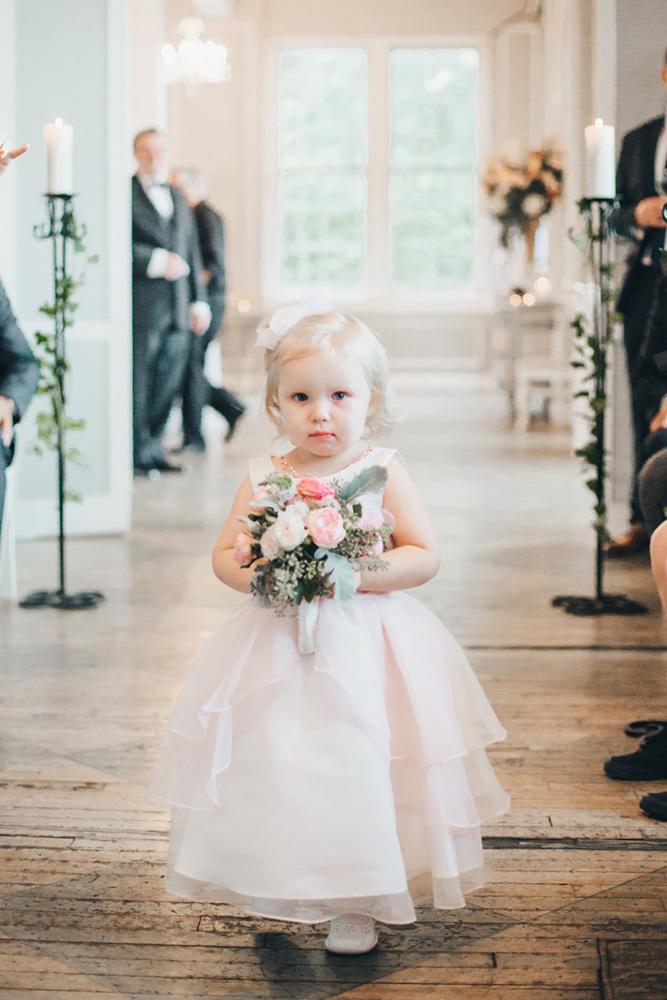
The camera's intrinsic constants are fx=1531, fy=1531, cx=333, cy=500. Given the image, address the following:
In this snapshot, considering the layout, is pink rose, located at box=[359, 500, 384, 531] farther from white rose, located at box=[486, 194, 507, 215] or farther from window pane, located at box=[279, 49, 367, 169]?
window pane, located at box=[279, 49, 367, 169]

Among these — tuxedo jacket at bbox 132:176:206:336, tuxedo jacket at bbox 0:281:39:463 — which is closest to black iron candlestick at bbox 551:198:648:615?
tuxedo jacket at bbox 0:281:39:463

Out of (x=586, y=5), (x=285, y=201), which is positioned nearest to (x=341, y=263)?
(x=285, y=201)

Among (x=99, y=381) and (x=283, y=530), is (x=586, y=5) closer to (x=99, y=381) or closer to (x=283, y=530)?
(x=99, y=381)

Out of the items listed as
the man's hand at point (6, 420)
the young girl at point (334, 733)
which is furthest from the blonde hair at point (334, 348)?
the man's hand at point (6, 420)

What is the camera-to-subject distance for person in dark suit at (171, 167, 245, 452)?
28.2 ft

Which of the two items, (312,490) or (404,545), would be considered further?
(404,545)

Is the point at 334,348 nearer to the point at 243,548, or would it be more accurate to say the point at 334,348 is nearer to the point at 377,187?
the point at 243,548

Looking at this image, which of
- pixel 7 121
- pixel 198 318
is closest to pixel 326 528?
pixel 7 121

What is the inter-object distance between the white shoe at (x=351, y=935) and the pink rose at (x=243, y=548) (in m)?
0.53

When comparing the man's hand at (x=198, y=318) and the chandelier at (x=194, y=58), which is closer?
the man's hand at (x=198, y=318)

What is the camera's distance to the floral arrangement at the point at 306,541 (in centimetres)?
199

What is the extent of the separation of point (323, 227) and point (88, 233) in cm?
840

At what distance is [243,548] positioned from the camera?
204 centimetres

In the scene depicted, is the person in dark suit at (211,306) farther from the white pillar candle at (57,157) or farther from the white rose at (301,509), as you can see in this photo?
the white rose at (301,509)
